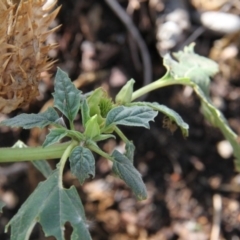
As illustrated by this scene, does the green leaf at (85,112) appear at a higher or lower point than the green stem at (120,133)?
higher

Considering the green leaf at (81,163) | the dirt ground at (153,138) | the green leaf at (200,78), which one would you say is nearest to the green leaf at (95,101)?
the green leaf at (81,163)

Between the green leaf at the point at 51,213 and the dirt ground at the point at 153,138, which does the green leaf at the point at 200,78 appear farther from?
the dirt ground at the point at 153,138

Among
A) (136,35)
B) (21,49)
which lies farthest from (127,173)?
(136,35)

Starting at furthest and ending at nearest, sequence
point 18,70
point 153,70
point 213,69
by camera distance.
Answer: point 153,70 → point 213,69 → point 18,70

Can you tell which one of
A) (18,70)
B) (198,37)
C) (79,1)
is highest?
(18,70)

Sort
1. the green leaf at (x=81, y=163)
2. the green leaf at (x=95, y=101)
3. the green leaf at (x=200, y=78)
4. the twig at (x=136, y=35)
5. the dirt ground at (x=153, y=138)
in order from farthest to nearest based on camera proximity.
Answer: the twig at (x=136, y=35), the dirt ground at (x=153, y=138), the green leaf at (x=200, y=78), the green leaf at (x=95, y=101), the green leaf at (x=81, y=163)

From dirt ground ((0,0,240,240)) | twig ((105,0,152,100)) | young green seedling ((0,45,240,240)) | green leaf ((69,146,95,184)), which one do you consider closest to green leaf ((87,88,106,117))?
young green seedling ((0,45,240,240))

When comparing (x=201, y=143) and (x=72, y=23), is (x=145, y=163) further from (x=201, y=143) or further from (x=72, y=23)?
(x=72, y=23)

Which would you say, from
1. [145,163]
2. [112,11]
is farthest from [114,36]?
[145,163]
